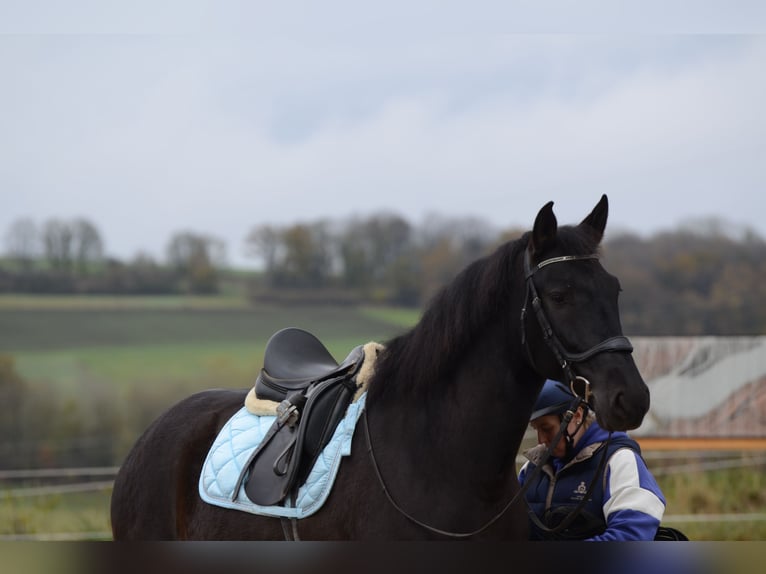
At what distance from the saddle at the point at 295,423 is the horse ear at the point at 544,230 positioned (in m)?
0.78

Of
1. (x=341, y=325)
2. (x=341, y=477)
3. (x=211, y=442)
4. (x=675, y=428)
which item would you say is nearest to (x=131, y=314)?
(x=341, y=325)

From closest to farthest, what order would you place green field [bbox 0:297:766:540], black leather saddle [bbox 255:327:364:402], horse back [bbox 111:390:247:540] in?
black leather saddle [bbox 255:327:364:402] < horse back [bbox 111:390:247:540] < green field [bbox 0:297:766:540]

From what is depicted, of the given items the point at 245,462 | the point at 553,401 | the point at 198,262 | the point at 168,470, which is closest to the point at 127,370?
the point at 198,262

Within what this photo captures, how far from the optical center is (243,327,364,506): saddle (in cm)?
236

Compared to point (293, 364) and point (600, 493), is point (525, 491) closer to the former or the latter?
point (600, 493)

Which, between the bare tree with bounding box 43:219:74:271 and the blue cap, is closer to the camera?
the blue cap

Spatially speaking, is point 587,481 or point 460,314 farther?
point 587,481

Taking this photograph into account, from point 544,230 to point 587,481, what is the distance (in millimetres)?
862

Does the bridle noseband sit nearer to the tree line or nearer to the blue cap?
the blue cap

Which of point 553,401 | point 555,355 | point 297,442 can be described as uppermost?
point 555,355

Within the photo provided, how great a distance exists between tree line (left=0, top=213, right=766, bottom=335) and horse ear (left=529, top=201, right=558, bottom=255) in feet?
26.5

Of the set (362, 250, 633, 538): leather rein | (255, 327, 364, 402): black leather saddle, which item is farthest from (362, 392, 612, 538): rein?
(255, 327, 364, 402): black leather saddle

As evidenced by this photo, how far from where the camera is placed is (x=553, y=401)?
2.45 metres

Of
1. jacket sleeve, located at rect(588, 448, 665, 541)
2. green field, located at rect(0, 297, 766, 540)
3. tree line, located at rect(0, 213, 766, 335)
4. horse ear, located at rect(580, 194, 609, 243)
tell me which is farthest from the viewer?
tree line, located at rect(0, 213, 766, 335)
